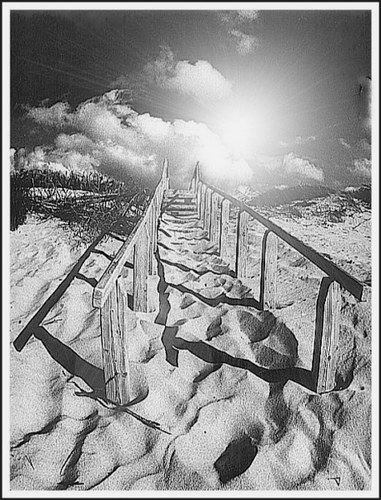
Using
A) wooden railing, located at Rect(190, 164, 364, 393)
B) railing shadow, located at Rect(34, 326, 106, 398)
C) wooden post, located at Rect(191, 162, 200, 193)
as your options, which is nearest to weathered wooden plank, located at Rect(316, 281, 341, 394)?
wooden railing, located at Rect(190, 164, 364, 393)

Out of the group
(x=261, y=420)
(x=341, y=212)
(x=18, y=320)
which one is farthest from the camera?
(x=341, y=212)

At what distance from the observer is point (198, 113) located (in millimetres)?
2705

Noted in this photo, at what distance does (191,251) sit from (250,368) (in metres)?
1.79

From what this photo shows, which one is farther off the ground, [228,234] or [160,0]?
[160,0]

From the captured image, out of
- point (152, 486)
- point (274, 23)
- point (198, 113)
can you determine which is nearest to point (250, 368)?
point (152, 486)

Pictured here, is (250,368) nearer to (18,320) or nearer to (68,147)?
(18,320)

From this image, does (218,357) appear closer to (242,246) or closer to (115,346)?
(115,346)

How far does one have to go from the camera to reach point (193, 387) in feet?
6.55

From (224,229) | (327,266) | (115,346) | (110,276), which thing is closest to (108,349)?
(115,346)

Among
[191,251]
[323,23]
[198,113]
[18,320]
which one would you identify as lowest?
[18,320]

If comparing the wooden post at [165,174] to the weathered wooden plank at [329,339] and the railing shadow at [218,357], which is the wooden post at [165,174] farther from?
the weathered wooden plank at [329,339]

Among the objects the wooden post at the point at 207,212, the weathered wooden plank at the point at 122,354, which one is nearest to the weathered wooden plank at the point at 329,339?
the weathered wooden plank at the point at 122,354

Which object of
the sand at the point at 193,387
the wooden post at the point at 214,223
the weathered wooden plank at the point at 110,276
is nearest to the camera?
the weathered wooden plank at the point at 110,276

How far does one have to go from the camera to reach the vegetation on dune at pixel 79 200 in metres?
2.61
